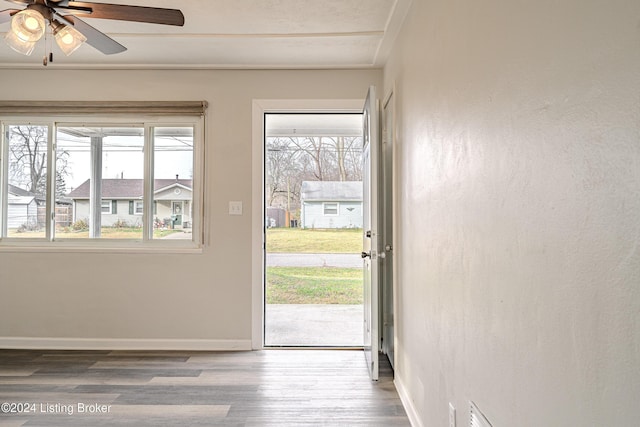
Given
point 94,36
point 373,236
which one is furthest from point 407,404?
point 94,36

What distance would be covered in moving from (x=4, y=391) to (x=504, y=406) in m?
3.00

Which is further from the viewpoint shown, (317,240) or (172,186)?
(317,240)

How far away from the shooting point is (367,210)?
2.95 m

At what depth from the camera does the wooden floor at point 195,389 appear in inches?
84.5

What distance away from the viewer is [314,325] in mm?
4312

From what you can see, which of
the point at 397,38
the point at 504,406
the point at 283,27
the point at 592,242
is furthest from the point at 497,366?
the point at 283,27

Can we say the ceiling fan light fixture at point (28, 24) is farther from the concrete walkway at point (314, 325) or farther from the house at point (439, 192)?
the concrete walkway at point (314, 325)

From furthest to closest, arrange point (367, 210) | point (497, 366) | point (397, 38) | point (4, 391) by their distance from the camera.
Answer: point (367, 210), point (397, 38), point (4, 391), point (497, 366)

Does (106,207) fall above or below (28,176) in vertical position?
below

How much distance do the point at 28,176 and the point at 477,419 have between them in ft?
13.0

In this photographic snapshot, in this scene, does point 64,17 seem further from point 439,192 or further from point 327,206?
point 327,206

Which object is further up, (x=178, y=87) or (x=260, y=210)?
(x=178, y=87)

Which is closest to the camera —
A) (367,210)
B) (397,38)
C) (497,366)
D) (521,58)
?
(521,58)

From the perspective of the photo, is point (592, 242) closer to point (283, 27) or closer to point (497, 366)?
point (497, 366)
